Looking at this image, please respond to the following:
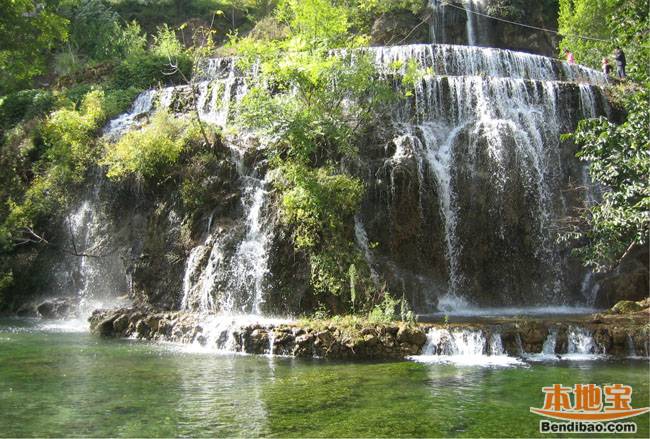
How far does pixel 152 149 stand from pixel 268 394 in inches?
426

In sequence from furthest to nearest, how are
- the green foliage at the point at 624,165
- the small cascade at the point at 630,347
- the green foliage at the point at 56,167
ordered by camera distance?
the green foliage at the point at 56,167, the small cascade at the point at 630,347, the green foliage at the point at 624,165

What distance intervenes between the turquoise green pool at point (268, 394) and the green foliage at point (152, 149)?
7.08 m

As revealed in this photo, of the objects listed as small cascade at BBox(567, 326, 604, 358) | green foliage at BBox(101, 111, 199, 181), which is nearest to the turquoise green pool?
small cascade at BBox(567, 326, 604, 358)

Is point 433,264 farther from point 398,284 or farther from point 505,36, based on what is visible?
point 505,36

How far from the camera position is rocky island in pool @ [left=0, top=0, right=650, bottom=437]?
27.3ft

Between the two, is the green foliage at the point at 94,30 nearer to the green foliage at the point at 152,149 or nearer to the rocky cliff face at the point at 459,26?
the rocky cliff face at the point at 459,26

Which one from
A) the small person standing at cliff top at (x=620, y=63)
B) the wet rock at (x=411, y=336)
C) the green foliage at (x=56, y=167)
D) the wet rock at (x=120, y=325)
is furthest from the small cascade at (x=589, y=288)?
the green foliage at (x=56, y=167)

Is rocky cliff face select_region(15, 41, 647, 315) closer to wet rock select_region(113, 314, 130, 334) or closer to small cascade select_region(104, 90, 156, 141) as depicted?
wet rock select_region(113, 314, 130, 334)

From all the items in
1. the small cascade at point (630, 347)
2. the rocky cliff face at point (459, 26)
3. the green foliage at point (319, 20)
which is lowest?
the small cascade at point (630, 347)

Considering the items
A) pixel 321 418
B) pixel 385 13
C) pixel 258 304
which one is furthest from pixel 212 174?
pixel 385 13

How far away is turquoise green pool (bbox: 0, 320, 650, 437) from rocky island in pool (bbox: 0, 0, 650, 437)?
0.06 m

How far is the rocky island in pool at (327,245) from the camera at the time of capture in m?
8.31

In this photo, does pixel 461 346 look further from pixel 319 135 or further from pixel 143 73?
pixel 143 73

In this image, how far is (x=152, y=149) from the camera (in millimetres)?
17516
